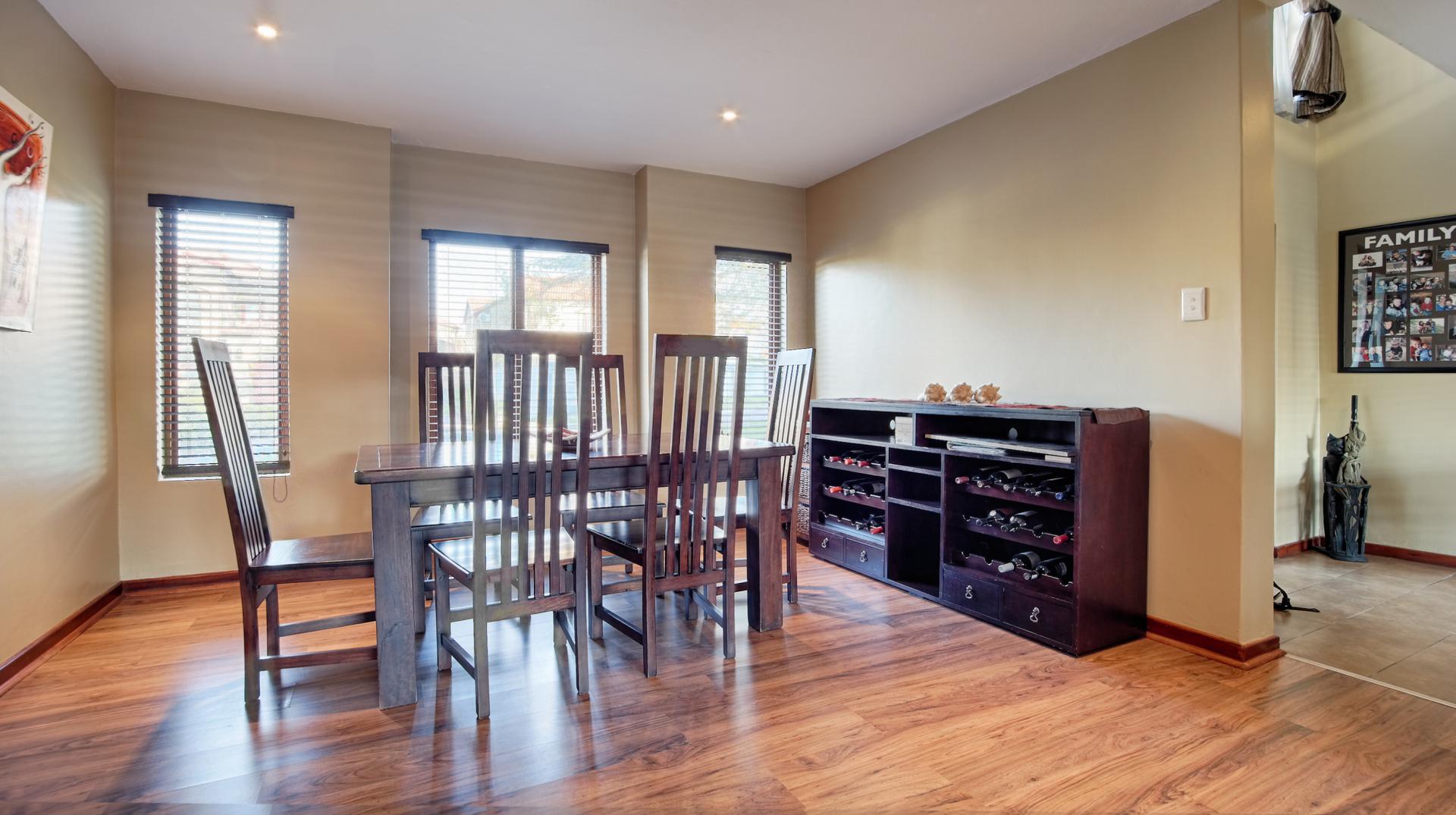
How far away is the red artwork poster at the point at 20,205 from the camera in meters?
2.33

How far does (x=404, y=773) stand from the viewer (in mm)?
1828

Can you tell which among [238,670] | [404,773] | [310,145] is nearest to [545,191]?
[310,145]

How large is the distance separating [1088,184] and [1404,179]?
8.05 feet

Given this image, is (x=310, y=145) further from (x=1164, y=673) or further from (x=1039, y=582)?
(x=1164, y=673)

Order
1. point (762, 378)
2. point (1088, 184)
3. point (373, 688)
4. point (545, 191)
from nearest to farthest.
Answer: point (373, 688)
point (1088, 184)
point (545, 191)
point (762, 378)

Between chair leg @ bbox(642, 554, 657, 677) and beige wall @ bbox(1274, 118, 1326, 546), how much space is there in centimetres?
393

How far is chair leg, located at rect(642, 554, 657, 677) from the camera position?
2.41 metres

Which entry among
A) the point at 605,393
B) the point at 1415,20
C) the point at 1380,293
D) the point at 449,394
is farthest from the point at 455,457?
the point at 1380,293

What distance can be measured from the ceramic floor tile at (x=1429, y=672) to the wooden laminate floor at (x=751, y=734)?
136 millimetres

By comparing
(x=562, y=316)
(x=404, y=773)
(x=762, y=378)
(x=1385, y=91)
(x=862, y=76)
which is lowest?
(x=404, y=773)

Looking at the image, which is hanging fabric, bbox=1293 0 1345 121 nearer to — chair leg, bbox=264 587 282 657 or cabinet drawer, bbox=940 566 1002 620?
cabinet drawer, bbox=940 566 1002 620

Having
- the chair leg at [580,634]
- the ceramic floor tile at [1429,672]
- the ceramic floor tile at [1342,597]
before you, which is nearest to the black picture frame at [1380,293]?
the ceramic floor tile at [1342,597]

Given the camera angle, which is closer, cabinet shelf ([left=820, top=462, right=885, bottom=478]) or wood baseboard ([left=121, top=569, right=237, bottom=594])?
wood baseboard ([left=121, top=569, right=237, bottom=594])

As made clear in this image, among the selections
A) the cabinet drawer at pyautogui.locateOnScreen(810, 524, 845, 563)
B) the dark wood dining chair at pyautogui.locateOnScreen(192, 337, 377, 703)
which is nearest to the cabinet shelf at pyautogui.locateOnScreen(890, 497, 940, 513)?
the cabinet drawer at pyautogui.locateOnScreen(810, 524, 845, 563)
